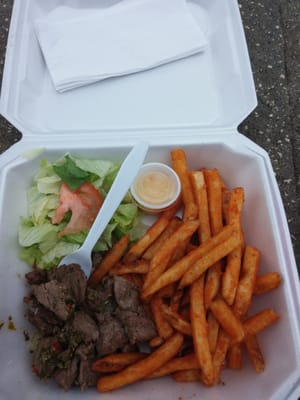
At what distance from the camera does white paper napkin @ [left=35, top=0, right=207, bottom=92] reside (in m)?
2.02

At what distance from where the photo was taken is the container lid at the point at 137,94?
1.87 metres

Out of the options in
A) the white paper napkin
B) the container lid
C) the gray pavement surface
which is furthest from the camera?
the gray pavement surface

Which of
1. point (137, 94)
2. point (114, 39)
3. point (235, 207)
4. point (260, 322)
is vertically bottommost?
point (260, 322)

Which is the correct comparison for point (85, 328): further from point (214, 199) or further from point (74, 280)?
point (214, 199)

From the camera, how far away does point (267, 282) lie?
147cm

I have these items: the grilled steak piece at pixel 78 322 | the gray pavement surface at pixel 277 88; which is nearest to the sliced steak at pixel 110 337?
the grilled steak piece at pixel 78 322

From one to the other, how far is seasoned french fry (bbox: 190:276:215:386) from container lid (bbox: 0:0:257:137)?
832 millimetres

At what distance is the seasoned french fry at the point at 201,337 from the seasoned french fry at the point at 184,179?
37 centimetres

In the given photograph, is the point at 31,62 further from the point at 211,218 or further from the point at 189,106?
the point at 211,218

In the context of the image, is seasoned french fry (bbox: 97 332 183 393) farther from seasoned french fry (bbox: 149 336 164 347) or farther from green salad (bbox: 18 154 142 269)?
green salad (bbox: 18 154 142 269)

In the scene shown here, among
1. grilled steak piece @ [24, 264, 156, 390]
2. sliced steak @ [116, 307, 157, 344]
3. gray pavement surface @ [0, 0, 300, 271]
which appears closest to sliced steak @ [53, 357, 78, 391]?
grilled steak piece @ [24, 264, 156, 390]

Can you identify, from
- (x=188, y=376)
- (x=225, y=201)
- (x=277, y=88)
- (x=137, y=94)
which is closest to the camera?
(x=188, y=376)

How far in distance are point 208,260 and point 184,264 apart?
3.6 inches

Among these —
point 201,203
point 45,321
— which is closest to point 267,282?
point 201,203
